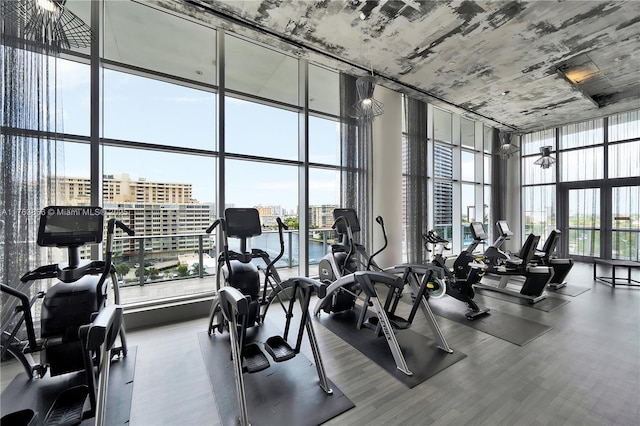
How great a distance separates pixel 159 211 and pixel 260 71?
10.7 feet

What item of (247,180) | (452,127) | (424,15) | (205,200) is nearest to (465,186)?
(452,127)

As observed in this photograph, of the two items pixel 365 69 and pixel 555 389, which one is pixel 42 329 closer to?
pixel 555 389

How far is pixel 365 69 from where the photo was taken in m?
5.33

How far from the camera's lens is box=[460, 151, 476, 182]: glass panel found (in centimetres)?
834

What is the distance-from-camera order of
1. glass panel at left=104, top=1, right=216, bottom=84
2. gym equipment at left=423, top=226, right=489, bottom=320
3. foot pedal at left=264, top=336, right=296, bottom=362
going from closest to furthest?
foot pedal at left=264, top=336, right=296, bottom=362
glass panel at left=104, top=1, right=216, bottom=84
gym equipment at left=423, top=226, right=489, bottom=320

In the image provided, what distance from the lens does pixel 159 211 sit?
14.6 ft

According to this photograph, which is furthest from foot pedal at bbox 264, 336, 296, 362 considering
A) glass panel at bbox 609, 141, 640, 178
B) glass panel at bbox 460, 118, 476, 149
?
glass panel at bbox 609, 141, 640, 178

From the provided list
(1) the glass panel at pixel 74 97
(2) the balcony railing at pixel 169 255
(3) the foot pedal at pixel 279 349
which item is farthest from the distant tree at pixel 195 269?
(3) the foot pedal at pixel 279 349

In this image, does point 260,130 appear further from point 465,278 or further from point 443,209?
point 443,209

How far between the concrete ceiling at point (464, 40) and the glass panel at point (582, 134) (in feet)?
5.31

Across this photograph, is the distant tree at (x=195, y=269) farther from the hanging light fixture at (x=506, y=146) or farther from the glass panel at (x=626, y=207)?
the glass panel at (x=626, y=207)

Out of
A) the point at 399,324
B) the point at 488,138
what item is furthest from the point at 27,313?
the point at 488,138

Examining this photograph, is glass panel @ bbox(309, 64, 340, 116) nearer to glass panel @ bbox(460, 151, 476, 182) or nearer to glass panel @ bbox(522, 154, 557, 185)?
glass panel @ bbox(460, 151, 476, 182)

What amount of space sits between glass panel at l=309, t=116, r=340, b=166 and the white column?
88 cm
